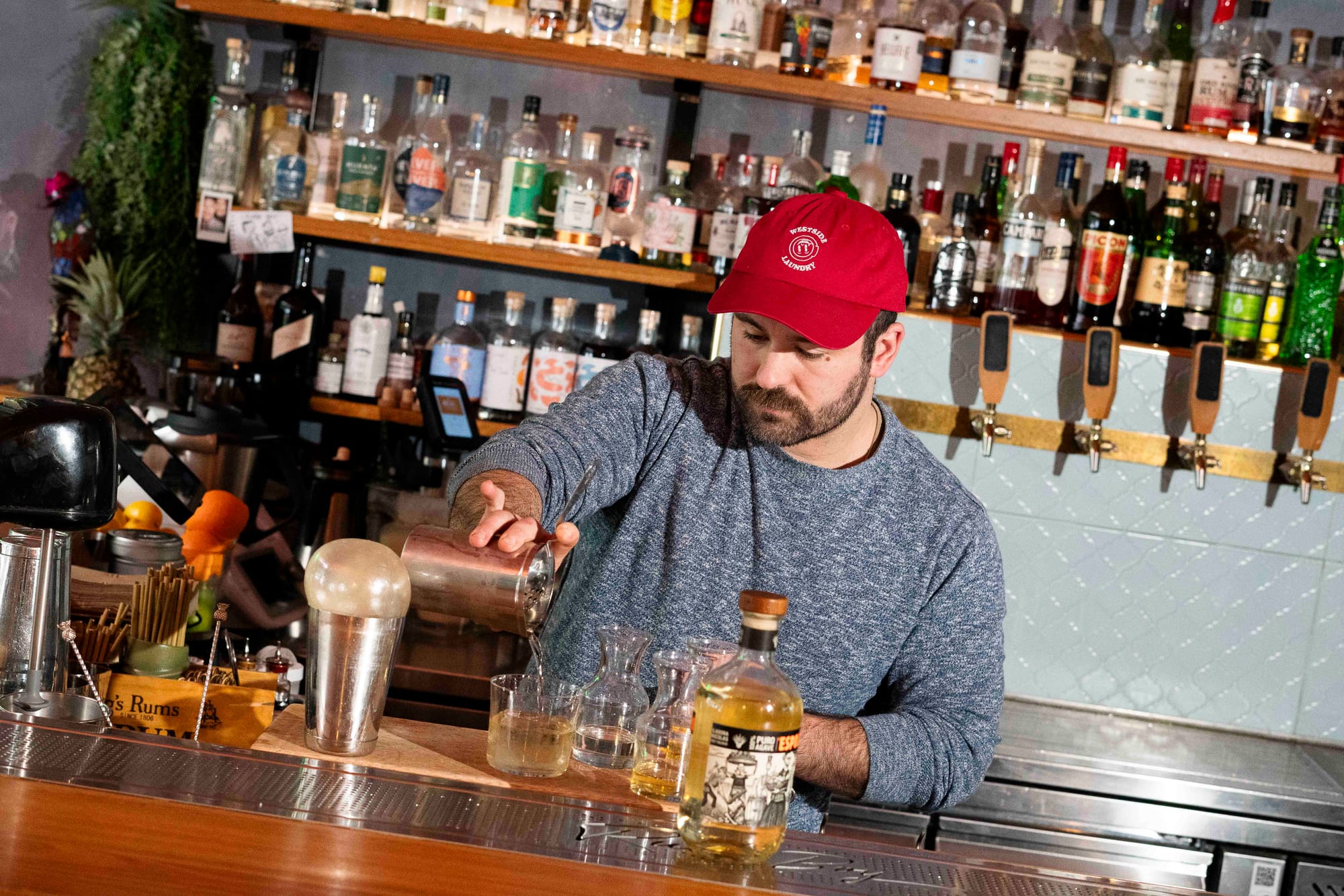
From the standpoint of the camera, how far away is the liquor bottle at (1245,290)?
99.0 inches

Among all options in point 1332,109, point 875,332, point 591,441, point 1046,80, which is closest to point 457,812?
point 591,441

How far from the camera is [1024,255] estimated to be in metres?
2.56

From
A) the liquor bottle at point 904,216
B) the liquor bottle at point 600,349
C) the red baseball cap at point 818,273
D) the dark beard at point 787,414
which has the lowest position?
the liquor bottle at point 600,349

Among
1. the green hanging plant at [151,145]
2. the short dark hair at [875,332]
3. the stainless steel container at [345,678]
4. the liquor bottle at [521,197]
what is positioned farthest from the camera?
the green hanging plant at [151,145]

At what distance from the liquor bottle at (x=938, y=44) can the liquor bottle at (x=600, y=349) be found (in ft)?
2.49

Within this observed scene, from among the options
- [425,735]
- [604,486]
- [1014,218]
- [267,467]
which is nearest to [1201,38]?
[1014,218]

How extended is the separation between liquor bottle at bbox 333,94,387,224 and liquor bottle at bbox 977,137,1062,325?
1.20 meters

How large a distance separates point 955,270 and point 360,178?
1153 millimetres

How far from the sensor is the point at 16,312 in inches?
116

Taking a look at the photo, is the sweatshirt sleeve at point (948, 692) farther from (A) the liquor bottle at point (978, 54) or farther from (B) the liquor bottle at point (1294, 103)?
A: (B) the liquor bottle at point (1294, 103)

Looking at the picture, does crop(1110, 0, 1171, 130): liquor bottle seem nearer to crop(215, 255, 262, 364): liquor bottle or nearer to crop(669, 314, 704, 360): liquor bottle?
crop(669, 314, 704, 360): liquor bottle

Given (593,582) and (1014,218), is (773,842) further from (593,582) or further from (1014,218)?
(1014,218)

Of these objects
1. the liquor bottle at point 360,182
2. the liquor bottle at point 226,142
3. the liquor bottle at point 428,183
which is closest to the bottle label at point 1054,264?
the liquor bottle at point 428,183

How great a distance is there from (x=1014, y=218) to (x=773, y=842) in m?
1.77
